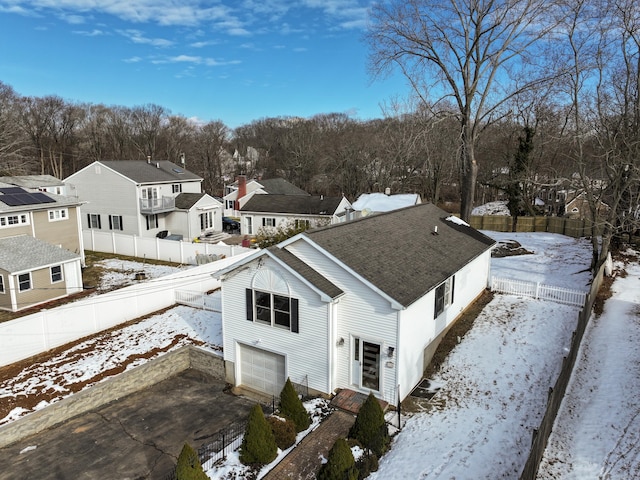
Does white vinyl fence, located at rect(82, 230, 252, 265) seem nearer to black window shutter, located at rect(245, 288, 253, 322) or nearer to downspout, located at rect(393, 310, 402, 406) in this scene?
black window shutter, located at rect(245, 288, 253, 322)

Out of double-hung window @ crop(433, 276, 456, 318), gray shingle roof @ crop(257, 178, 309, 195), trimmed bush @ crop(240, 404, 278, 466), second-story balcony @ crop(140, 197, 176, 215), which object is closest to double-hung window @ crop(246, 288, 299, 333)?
trimmed bush @ crop(240, 404, 278, 466)

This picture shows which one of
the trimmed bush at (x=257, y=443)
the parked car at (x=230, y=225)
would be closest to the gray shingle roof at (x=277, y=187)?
the parked car at (x=230, y=225)

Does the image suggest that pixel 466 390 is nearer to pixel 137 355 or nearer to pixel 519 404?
pixel 519 404

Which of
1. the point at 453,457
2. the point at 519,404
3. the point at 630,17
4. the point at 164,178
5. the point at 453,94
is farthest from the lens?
the point at 164,178

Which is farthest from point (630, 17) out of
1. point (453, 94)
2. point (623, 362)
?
point (623, 362)

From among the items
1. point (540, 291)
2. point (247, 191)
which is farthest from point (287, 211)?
point (540, 291)

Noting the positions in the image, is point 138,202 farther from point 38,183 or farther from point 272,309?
point 272,309
